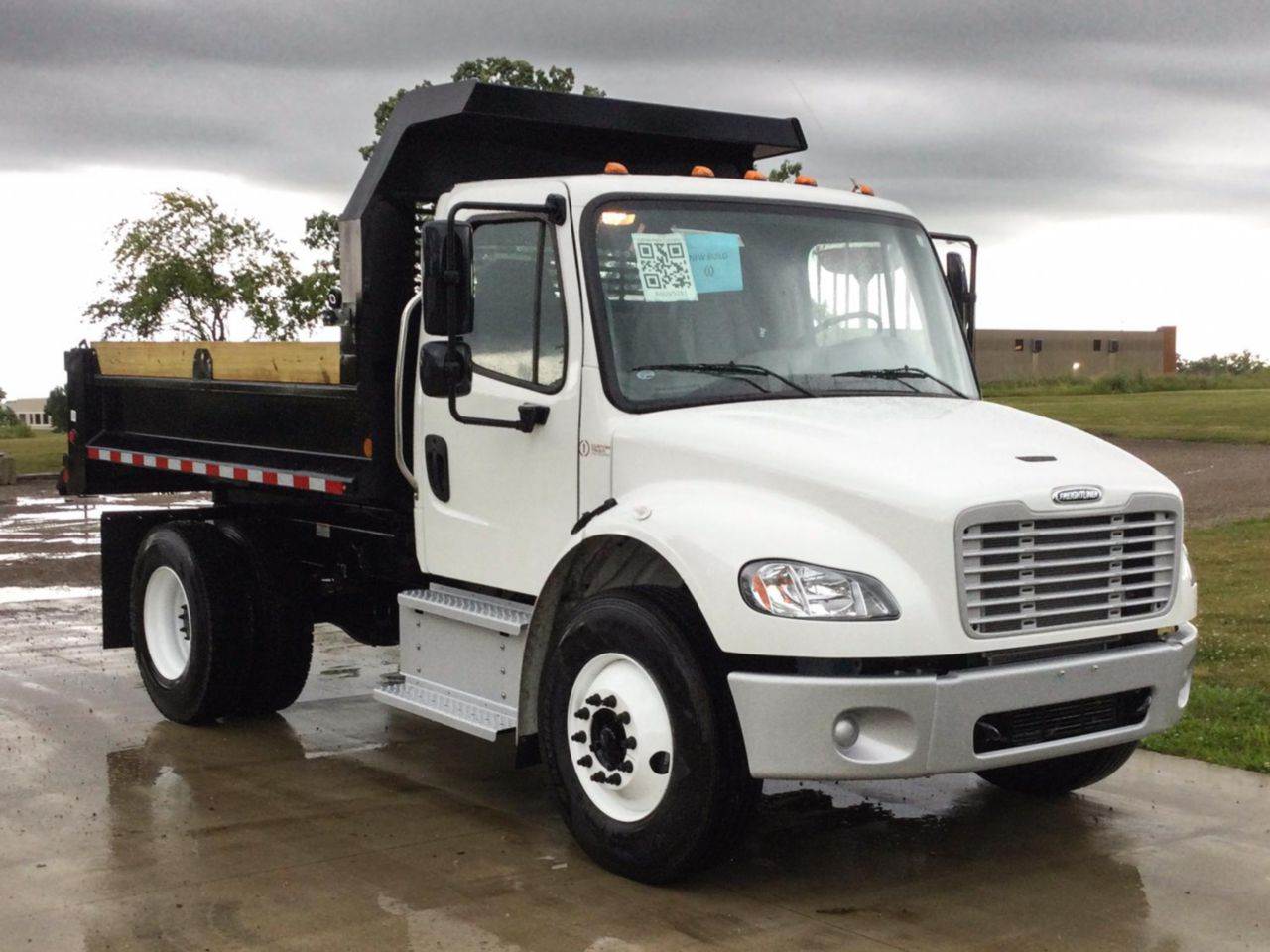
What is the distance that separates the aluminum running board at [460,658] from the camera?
706 centimetres

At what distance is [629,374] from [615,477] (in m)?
0.41

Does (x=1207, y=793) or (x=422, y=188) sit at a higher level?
(x=422, y=188)

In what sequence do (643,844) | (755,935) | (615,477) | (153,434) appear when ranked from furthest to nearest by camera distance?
→ (153,434) → (615,477) → (643,844) → (755,935)

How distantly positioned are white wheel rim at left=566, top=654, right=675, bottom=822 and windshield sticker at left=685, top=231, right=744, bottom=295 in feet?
5.30

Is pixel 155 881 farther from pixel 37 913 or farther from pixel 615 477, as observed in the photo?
pixel 615 477

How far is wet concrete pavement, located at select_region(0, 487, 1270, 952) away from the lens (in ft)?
18.9

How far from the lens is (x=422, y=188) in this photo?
8031 millimetres

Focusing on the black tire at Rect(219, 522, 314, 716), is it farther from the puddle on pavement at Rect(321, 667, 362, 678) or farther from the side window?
the side window

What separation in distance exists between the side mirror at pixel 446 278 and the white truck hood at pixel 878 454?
2.57ft

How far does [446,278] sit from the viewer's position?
6.65m

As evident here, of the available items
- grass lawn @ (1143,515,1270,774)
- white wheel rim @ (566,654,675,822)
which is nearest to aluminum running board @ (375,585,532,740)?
white wheel rim @ (566,654,675,822)

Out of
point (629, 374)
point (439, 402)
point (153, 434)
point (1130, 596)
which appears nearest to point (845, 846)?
point (1130, 596)

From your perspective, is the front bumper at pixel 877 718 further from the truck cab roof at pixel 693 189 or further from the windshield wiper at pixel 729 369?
the truck cab roof at pixel 693 189

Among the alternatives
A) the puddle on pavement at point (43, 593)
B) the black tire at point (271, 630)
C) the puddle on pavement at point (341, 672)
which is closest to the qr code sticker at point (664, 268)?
the black tire at point (271, 630)
